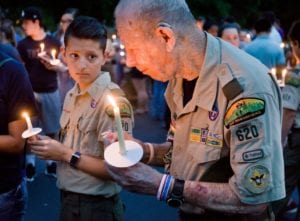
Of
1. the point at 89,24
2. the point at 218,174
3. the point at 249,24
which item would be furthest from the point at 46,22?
the point at 218,174

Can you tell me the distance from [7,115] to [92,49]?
0.56 metres

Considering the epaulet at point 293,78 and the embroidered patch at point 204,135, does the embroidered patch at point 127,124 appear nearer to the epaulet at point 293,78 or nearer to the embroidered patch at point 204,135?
the embroidered patch at point 204,135

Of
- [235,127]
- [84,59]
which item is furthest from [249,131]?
[84,59]

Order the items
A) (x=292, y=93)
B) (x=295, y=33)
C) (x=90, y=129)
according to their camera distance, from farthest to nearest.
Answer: (x=295, y=33), (x=292, y=93), (x=90, y=129)

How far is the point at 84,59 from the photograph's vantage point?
8.52 ft

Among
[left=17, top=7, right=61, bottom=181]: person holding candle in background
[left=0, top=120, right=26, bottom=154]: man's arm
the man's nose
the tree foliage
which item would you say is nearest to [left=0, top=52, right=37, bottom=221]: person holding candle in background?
[left=0, top=120, right=26, bottom=154]: man's arm

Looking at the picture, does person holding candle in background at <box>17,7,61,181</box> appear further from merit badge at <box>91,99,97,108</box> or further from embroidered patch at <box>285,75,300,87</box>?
merit badge at <box>91,99,97,108</box>

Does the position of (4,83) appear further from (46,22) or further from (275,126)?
(46,22)

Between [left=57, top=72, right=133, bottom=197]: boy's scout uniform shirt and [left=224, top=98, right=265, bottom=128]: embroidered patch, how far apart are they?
0.86 m

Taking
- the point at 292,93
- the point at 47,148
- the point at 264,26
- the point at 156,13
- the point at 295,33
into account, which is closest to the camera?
the point at 156,13

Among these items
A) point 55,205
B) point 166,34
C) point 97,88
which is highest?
point 166,34

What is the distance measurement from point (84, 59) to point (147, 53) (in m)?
0.90

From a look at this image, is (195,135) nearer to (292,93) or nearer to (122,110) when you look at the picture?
A: (122,110)

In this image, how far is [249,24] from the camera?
834 inches
